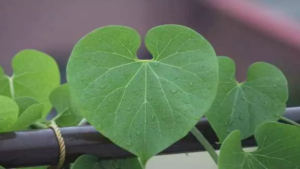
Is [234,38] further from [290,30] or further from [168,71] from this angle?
[168,71]

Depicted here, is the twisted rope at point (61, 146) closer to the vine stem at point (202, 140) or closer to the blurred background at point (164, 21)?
the vine stem at point (202, 140)

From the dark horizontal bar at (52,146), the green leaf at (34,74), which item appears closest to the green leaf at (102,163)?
the dark horizontal bar at (52,146)

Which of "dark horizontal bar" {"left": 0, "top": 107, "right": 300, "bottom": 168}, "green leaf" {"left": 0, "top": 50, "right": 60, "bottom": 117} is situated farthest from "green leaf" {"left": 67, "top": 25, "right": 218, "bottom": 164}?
"green leaf" {"left": 0, "top": 50, "right": 60, "bottom": 117}

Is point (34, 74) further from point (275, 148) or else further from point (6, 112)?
point (275, 148)

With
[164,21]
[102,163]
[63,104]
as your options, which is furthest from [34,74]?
[164,21]

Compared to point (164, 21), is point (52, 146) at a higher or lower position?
higher

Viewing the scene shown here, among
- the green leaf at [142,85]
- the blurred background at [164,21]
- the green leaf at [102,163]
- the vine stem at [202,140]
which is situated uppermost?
the green leaf at [142,85]

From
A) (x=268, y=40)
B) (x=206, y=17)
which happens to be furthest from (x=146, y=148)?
(x=206, y=17)
